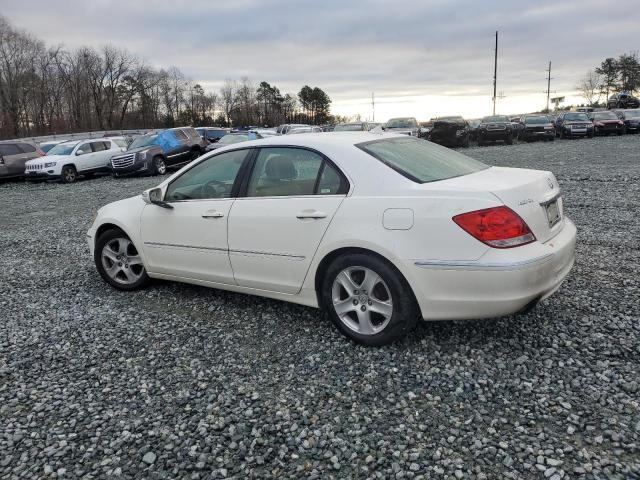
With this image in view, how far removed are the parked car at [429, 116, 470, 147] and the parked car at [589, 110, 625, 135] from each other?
8.44 meters

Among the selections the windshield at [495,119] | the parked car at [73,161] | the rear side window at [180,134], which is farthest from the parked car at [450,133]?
the parked car at [73,161]

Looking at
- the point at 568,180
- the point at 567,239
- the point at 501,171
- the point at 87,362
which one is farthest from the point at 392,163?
the point at 568,180

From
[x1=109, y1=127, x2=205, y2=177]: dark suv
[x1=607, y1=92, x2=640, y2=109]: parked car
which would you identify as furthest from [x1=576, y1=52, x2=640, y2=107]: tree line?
[x1=109, y1=127, x2=205, y2=177]: dark suv

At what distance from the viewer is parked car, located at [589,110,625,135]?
28.7 m

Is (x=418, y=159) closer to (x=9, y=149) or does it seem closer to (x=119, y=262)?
(x=119, y=262)

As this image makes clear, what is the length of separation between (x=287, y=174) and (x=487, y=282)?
68.0 inches

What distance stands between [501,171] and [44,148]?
2664 centimetres

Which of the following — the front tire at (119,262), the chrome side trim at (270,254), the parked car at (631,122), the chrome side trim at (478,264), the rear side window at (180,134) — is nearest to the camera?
the chrome side trim at (478,264)

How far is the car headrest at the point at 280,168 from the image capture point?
12.9ft

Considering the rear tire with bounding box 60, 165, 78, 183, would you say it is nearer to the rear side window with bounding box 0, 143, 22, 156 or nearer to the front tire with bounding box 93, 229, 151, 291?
the rear side window with bounding box 0, 143, 22, 156

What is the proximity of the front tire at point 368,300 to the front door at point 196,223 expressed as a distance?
102 centimetres

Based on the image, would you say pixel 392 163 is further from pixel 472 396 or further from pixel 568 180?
pixel 568 180

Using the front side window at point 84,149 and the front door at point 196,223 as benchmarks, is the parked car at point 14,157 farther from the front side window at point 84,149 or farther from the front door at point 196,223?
the front door at point 196,223

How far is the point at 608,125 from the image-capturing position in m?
28.8
